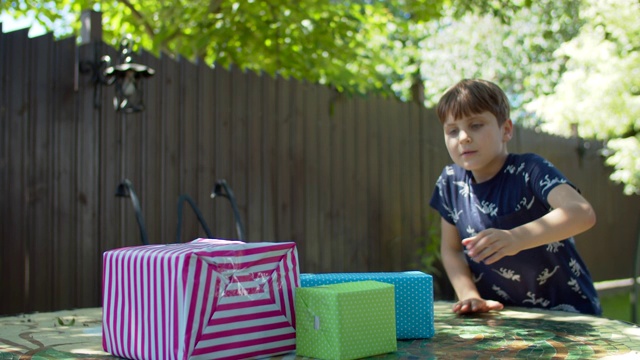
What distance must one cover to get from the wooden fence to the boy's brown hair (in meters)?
2.20

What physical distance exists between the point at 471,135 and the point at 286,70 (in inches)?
169

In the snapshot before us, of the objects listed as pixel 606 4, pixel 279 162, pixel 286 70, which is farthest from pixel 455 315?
pixel 606 4

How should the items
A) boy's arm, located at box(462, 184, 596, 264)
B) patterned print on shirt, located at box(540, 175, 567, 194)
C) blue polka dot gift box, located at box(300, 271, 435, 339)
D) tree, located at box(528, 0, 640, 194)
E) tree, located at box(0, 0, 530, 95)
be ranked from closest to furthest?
blue polka dot gift box, located at box(300, 271, 435, 339)
boy's arm, located at box(462, 184, 596, 264)
patterned print on shirt, located at box(540, 175, 567, 194)
tree, located at box(0, 0, 530, 95)
tree, located at box(528, 0, 640, 194)

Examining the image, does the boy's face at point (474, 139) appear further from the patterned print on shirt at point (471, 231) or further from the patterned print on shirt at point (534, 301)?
the patterned print on shirt at point (534, 301)

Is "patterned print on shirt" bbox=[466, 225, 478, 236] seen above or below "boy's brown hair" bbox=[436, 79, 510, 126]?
below

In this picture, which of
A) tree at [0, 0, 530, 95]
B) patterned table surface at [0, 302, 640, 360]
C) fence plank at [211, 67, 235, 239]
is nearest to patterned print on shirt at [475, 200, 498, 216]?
patterned table surface at [0, 302, 640, 360]

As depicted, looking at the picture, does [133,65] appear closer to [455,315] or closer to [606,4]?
[455,315]

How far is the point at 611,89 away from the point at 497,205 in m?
6.55

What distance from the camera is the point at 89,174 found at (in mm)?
3617

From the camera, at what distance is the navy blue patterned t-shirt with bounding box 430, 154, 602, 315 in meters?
2.00

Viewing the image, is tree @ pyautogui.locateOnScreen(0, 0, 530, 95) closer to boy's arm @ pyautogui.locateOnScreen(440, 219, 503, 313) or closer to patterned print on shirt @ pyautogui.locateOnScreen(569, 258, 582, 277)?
boy's arm @ pyautogui.locateOnScreen(440, 219, 503, 313)

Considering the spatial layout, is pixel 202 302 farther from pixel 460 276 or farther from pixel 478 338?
pixel 460 276

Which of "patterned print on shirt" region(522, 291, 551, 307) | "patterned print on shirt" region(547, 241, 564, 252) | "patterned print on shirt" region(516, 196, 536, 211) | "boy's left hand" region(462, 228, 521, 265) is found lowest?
"patterned print on shirt" region(522, 291, 551, 307)

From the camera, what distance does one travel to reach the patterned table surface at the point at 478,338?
3.90 feet
